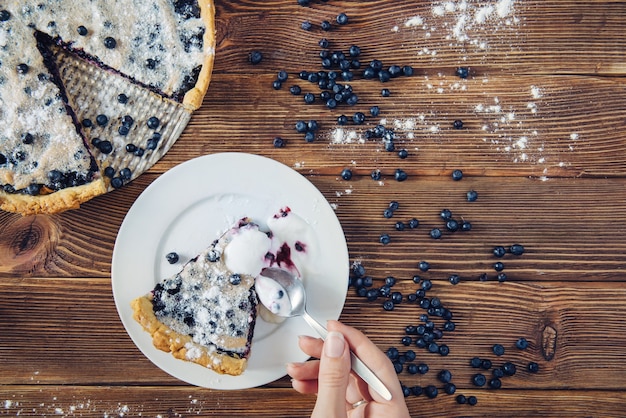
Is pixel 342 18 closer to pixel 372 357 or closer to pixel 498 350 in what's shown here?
pixel 372 357

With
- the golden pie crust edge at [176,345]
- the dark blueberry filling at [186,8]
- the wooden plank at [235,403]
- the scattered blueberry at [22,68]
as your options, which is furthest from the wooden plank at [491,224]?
the scattered blueberry at [22,68]

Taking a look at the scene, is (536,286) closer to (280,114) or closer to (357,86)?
(357,86)

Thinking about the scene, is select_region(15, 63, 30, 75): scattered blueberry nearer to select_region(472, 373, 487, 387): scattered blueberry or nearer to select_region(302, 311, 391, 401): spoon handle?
select_region(302, 311, 391, 401): spoon handle

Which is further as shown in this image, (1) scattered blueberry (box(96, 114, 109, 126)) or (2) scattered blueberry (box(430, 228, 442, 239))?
(2) scattered blueberry (box(430, 228, 442, 239))

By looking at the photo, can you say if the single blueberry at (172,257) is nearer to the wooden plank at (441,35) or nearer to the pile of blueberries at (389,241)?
the pile of blueberries at (389,241)

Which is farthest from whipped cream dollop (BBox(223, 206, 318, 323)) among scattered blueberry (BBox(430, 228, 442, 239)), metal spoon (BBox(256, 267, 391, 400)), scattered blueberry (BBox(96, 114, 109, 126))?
scattered blueberry (BBox(96, 114, 109, 126))

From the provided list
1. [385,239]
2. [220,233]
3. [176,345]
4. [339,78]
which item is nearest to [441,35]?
[339,78]

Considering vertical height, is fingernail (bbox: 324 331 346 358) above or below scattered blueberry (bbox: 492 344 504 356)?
above
